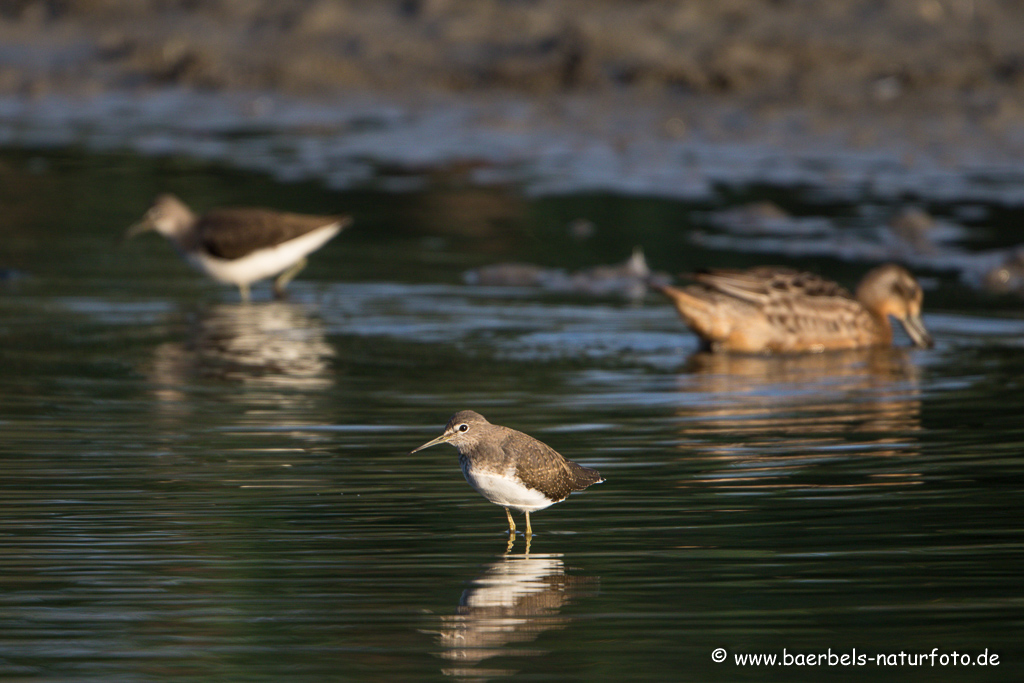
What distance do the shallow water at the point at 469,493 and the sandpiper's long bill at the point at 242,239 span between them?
0.95 feet

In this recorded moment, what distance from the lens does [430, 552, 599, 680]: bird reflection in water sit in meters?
5.55

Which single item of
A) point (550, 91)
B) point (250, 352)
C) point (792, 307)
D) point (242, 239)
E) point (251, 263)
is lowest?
point (250, 352)

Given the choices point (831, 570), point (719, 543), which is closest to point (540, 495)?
point (719, 543)

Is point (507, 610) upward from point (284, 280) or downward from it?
downward

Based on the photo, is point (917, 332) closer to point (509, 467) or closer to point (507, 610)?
point (509, 467)

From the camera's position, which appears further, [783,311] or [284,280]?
[284,280]

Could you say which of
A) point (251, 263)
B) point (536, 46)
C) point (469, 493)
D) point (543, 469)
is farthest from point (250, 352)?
point (536, 46)

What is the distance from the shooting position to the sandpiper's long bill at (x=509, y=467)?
676 centimetres

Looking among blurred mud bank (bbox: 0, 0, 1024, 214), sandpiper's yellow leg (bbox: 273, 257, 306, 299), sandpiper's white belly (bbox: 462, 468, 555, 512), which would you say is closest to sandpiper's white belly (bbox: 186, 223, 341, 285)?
sandpiper's yellow leg (bbox: 273, 257, 306, 299)

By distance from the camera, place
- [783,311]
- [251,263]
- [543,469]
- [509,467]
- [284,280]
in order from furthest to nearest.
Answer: [284,280], [251,263], [783,311], [543,469], [509,467]

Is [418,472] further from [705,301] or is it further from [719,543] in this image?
[705,301]

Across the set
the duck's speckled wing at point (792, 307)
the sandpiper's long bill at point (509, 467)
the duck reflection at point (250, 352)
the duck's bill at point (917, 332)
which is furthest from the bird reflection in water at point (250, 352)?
Result: the duck's bill at point (917, 332)

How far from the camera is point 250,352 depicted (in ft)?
37.8

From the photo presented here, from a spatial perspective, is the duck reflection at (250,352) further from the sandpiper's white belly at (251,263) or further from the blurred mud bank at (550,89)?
the blurred mud bank at (550,89)
